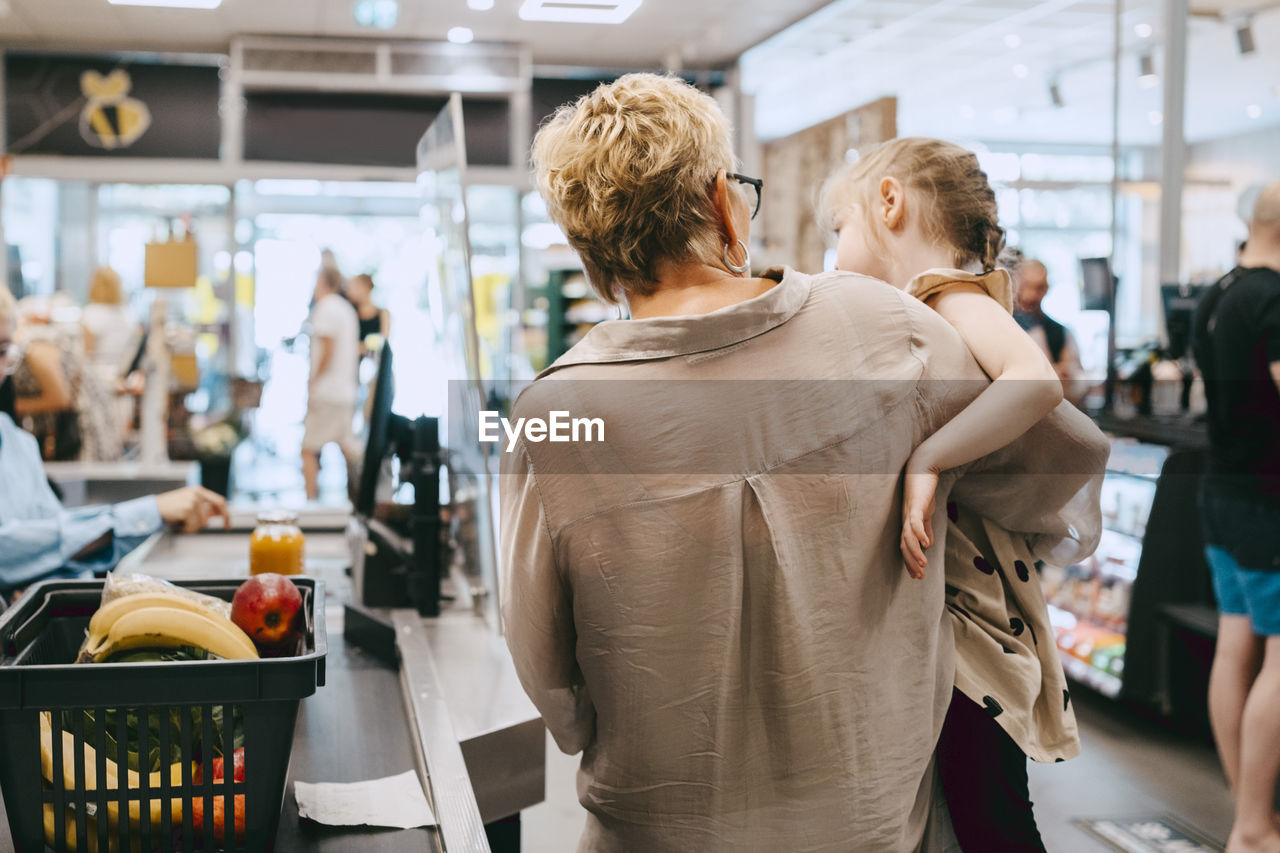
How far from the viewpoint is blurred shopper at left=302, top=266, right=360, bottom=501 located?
6879 mm

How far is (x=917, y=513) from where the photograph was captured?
37.4 inches

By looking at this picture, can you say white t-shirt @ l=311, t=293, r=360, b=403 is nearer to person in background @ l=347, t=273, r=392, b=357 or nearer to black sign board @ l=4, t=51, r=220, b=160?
person in background @ l=347, t=273, r=392, b=357

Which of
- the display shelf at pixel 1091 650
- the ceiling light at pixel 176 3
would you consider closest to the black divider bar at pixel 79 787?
the display shelf at pixel 1091 650

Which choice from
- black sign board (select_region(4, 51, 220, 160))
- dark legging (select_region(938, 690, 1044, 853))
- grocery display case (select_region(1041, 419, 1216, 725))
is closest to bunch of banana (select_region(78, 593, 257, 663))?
dark legging (select_region(938, 690, 1044, 853))

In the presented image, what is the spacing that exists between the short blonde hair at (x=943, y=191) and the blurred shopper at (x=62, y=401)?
141 inches

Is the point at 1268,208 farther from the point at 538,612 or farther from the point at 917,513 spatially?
the point at 538,612

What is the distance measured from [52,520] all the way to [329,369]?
4.96 metres

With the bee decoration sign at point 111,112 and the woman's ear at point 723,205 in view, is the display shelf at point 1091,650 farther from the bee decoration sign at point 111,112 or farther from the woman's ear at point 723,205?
the bee decoration sign at point 111,112

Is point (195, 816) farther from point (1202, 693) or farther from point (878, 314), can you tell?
point (1202, 693)

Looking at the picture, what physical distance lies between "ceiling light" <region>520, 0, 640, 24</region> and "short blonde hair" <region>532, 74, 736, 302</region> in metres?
6.96

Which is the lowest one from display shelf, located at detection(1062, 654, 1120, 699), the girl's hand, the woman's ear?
display shelf, located at detection(1062, 654, 1120, 699)

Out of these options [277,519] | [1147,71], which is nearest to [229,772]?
[277,519]

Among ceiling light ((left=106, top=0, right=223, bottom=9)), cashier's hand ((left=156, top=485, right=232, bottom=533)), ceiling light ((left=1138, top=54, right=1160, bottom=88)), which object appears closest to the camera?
cashier's hand ((left=156, top=485, right=232, bottom=533))

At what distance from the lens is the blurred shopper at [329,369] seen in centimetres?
688
